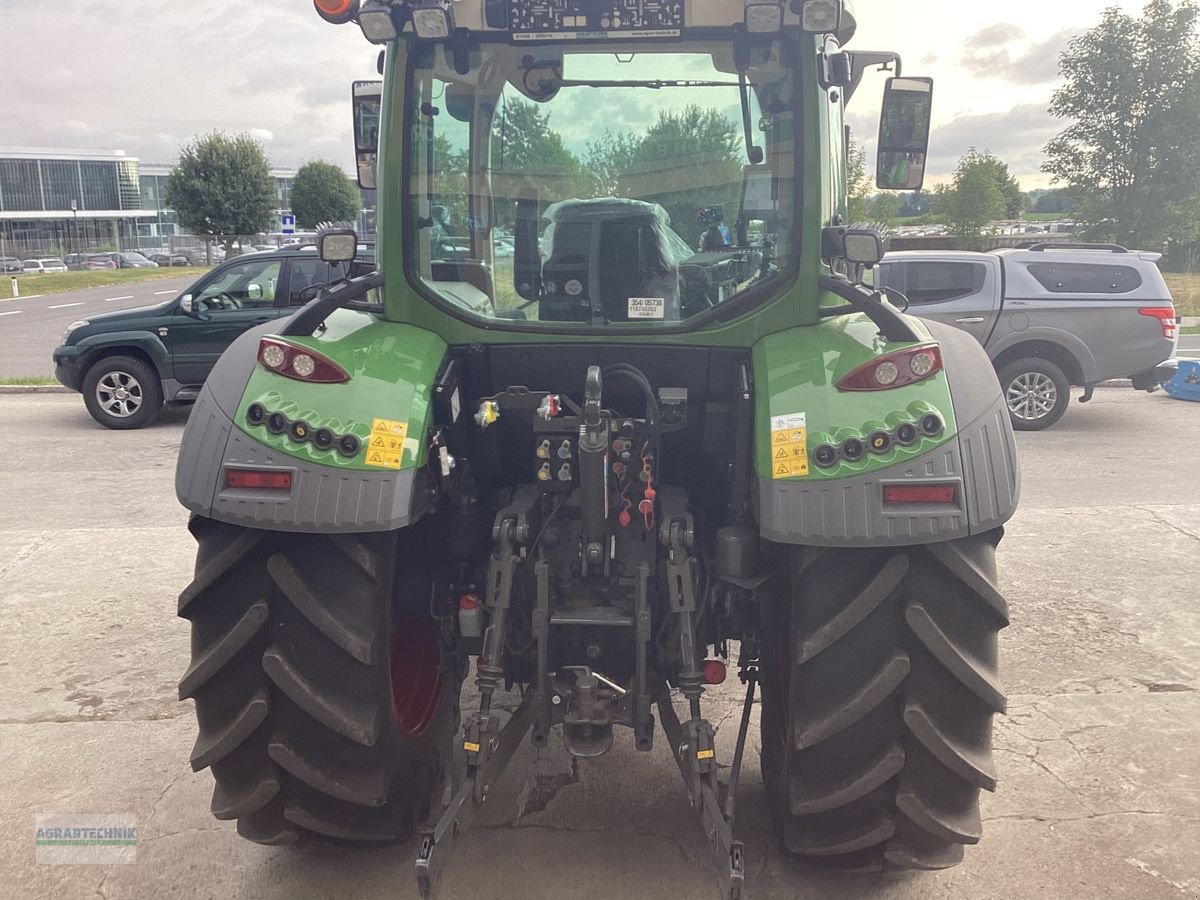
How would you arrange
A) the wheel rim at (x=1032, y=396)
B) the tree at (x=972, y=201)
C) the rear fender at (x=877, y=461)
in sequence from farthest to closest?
the tree at (x=972, y=201) < the wheel rim at (x=1032, y=396) < the rear fender at (x=877, y=461)

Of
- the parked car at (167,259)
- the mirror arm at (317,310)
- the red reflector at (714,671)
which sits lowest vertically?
the parked car at (167,259)

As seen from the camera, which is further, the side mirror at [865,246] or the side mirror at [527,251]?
the side mirror at [527,251]

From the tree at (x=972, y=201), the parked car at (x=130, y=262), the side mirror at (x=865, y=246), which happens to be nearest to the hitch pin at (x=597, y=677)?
the side mirror at (x=865, y=246)

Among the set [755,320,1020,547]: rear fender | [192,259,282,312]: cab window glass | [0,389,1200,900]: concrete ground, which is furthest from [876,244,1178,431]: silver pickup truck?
[755,320,1020,547]: rear fender

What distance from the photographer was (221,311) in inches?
432

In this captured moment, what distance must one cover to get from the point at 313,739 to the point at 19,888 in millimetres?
1143

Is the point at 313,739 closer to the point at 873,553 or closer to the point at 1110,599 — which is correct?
the point at 873,553

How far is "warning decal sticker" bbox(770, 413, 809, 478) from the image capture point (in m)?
2.71

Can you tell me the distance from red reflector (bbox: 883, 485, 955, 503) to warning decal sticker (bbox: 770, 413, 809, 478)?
0.22 metres

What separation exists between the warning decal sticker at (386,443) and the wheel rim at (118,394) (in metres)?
9.18

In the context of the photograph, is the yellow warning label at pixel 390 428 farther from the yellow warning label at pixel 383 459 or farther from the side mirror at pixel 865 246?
the side mirror at pixel 865 246

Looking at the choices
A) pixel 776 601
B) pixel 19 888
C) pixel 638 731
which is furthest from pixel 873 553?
pixel 19 888

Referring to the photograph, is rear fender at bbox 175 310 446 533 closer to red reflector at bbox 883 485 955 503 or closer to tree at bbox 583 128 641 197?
tree at bbox 583 128 641 197

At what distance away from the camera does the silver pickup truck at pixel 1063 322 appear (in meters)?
10.7
